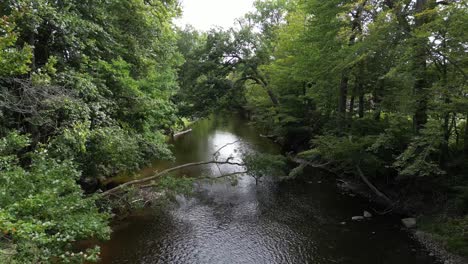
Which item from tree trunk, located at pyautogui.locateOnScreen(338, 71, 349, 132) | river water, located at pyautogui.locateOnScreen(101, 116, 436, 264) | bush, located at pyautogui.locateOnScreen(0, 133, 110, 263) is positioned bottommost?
river water, located at pyautogui.locateOnScreen(101, 116, 436, 264)

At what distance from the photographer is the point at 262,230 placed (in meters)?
10.4

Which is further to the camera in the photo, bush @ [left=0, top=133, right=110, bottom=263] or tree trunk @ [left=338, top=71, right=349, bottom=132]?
tree trunk @ [left=338, top=71, right=349, bottom=132]

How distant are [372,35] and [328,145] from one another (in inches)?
166

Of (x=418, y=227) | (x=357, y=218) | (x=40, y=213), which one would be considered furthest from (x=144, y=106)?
(x=418, y=227)

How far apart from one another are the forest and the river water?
123 cm

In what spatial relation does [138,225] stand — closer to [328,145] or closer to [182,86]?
[328,145]

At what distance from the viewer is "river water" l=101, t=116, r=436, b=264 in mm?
8883

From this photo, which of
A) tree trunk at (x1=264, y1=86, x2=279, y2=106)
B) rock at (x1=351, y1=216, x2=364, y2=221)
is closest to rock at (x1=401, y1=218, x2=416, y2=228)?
rock at (x1=351, y1=216, x2=364, y2=221)

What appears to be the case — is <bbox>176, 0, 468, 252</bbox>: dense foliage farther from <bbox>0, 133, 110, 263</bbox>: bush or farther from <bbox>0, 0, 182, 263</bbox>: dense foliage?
<bbox>0, 133, 110, 263</bbox>: bush

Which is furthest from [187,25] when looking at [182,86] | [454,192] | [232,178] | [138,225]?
[454,192]

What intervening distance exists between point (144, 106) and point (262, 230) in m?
5.99

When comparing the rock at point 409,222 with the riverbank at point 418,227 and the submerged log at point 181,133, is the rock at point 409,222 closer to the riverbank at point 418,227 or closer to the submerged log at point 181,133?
the riverbank at point 418,227

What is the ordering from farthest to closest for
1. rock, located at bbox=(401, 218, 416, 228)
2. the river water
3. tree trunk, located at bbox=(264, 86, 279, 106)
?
tree trunk, located at bbox=(264, 86, 279, 106) < rock, located at bbox=(401, 218, 416, 228) < the river water

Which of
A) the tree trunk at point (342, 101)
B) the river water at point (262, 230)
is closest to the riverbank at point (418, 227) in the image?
the river water at point (262, 230)
